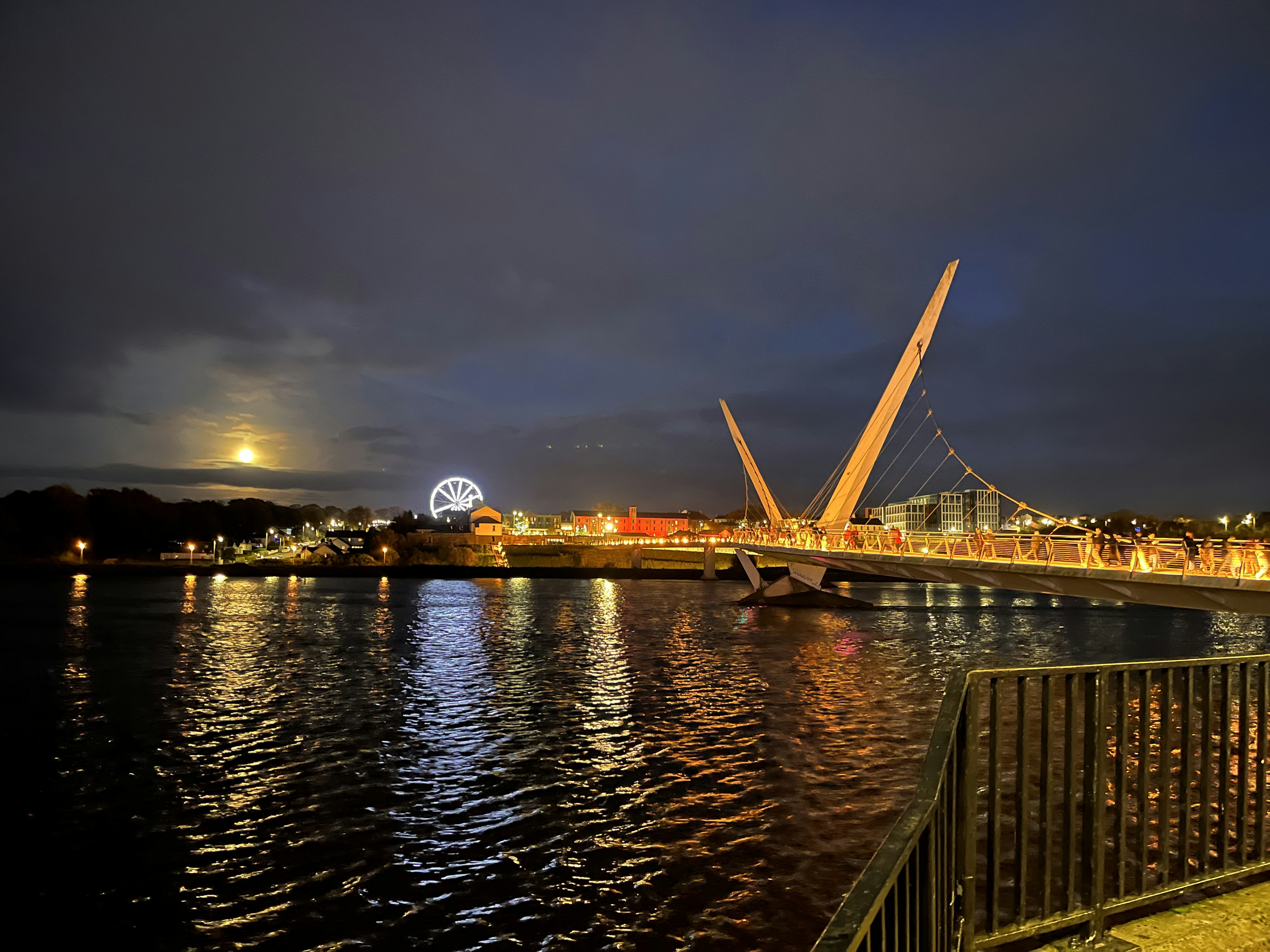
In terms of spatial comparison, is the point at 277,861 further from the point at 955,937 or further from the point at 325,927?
the point at 955,937

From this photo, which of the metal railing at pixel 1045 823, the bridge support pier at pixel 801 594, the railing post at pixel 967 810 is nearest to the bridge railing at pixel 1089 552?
the metal railing at pixel 1045 823

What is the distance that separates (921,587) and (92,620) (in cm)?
11201

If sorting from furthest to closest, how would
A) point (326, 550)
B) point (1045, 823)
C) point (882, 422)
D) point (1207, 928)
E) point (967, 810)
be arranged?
1. point (326, 550)
2. point (882, 422)
3. point (1207, 928)
4. point (1045, 823)
5. point (967, 810)

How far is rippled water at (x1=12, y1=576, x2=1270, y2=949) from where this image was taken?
1056cm

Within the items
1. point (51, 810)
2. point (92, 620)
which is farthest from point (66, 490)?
point (51, 810)

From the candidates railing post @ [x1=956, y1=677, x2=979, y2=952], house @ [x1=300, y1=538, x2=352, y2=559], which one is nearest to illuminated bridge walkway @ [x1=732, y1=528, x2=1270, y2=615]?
railing post @ [x1=956, y1=677, x2=979, y2=952]

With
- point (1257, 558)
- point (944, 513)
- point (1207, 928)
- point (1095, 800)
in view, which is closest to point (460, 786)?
point (1095, 800)

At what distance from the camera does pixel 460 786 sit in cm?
1641

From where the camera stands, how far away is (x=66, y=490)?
150m

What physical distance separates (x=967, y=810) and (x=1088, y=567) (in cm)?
2873

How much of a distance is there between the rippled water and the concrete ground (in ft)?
17.6

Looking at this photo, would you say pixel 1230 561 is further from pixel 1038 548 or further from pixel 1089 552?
pixel 1038 548

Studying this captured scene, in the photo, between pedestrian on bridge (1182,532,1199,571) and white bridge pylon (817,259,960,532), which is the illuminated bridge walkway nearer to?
pedestrian on bridge (1182,532,1199,571)

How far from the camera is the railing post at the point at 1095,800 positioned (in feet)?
15.0
